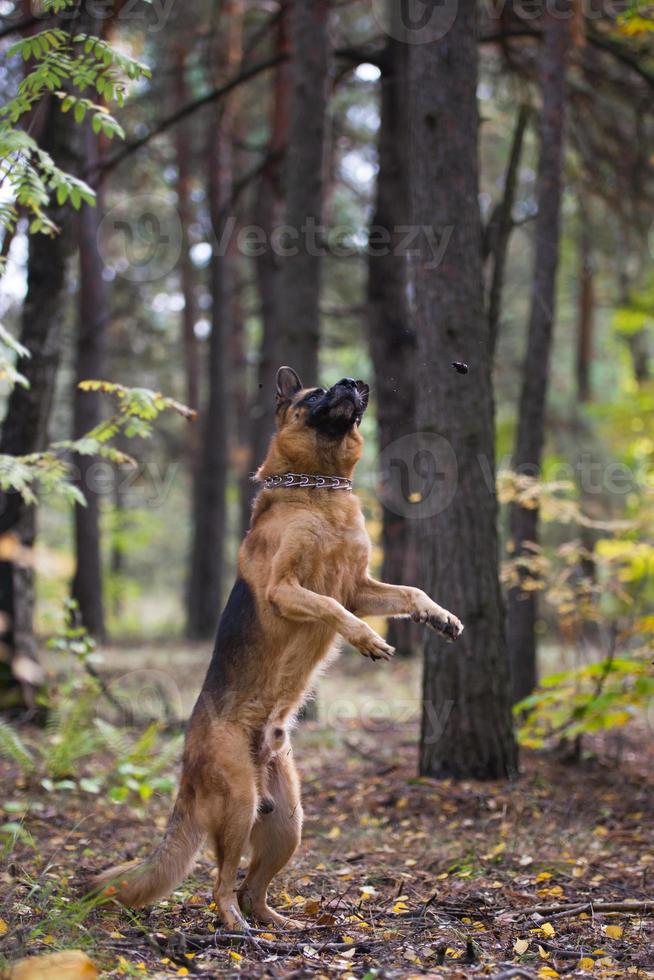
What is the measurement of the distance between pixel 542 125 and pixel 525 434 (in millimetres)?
3321

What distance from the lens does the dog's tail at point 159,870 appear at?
181 inches

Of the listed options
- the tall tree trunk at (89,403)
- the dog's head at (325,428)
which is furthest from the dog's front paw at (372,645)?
the tall tree trunk at (89,403)

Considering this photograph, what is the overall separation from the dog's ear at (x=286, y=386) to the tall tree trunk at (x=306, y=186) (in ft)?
15.6

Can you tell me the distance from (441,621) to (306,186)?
23.3 feet

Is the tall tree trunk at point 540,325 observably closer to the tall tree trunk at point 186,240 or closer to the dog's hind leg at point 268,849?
the dog's hind leg at point 268,849

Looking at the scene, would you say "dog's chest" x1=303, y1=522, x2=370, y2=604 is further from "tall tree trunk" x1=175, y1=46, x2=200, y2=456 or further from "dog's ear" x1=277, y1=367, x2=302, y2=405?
"tall tree trunk" x1=175, y1=46, x2=200, y2=456

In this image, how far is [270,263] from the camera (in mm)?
17766

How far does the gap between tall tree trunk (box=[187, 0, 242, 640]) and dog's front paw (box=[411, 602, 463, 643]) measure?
44.9 ft

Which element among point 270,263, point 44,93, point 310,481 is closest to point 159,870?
point 310,481

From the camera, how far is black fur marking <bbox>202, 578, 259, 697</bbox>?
5078mm

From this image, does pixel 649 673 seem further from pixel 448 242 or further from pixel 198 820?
pixel 198 820

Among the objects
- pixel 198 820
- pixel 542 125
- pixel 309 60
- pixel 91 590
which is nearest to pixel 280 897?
pixel 198 820

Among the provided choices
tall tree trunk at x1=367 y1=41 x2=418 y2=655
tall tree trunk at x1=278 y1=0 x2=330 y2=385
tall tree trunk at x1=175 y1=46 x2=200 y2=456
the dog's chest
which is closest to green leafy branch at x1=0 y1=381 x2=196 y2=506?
the dog's chest

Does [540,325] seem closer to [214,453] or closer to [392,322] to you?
[392,322]
